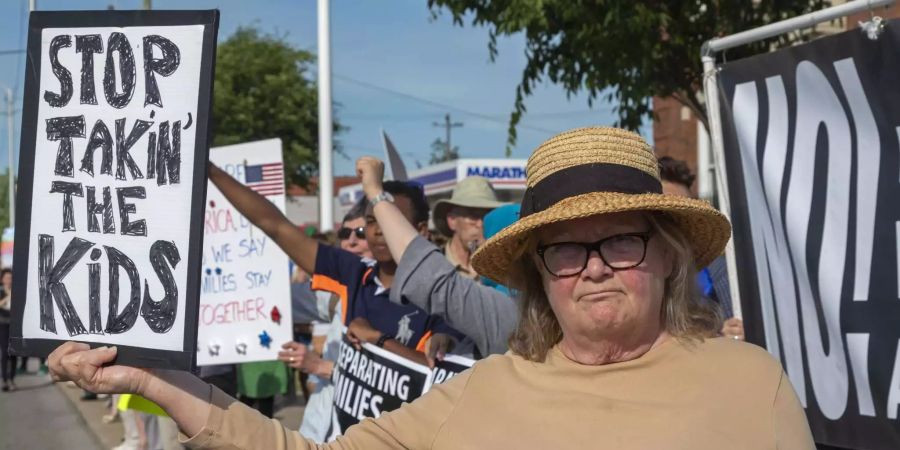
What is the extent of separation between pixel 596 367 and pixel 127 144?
109cm

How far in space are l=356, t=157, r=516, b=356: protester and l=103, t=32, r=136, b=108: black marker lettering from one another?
3.40 ft

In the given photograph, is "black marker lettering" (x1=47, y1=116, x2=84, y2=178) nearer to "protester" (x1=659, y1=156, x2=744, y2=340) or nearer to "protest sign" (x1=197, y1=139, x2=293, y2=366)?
"protester" (x1=659, y1=156, x2=744, y2=340)

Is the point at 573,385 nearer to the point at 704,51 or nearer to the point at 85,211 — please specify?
the point at 85,211

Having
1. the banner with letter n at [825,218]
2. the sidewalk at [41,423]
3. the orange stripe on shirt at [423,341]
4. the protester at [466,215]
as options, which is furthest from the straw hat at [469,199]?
the sidewalk at [41,423]

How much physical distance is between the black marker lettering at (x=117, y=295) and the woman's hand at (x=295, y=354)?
2382 mm

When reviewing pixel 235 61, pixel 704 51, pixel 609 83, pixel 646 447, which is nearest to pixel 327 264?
pixel 704 51

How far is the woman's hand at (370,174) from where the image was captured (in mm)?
3518

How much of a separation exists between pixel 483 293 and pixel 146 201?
3.88 ft

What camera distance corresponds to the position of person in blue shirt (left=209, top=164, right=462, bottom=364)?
3650 mm

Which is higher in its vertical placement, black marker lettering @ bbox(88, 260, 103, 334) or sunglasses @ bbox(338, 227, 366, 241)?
sunglasses @ bbox(338, 227, 366, 241)

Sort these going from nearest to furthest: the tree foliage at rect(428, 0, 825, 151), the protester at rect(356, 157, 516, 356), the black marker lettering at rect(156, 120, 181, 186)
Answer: the black marker lettering at rect(156, 120, 181, 186)
the protester at rect(356, 157, 516, 356)
the tree foliage at rect(428, 0, 825, 151)

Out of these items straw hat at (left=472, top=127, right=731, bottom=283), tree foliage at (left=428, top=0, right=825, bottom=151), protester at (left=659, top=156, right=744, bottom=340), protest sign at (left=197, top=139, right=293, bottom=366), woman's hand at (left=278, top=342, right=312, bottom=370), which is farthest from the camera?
tree foliage at (left=428, top=0, right=825, bottom=151)

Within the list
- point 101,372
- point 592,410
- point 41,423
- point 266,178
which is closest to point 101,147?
point 101,372

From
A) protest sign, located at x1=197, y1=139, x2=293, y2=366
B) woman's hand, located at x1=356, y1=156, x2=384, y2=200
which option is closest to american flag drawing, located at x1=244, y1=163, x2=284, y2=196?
→ protest sign, located at x1=197, y1=139, x2=293, y2=366
